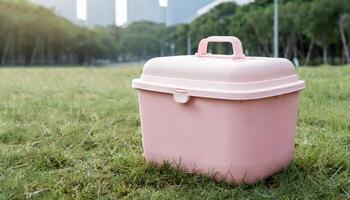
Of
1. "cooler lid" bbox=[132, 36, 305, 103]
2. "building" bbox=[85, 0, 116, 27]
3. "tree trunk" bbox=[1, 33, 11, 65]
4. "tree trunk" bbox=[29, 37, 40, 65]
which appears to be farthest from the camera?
"tree trunk" bbox=[29, 37, 40, 65]

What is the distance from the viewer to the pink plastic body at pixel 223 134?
104 cm

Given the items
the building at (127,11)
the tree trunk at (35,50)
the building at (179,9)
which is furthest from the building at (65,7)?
the building at (179,9)

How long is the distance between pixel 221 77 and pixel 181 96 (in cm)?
12

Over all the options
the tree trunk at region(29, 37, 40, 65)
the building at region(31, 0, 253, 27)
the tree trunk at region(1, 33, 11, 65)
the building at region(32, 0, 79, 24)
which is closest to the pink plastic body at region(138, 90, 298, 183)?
the building at region(31, 0, 253, 27)

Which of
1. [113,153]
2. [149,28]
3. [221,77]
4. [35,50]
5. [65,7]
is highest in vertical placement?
[65,7]

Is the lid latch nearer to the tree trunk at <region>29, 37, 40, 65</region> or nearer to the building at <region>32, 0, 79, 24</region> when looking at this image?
the building at <region>32, 0, 79, 24</region>

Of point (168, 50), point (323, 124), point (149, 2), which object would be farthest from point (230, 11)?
point (323, 124)

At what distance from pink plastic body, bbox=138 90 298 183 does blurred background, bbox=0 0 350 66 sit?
6.28 m

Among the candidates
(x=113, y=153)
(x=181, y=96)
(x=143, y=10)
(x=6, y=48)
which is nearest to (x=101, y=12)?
(x=143, y=10)

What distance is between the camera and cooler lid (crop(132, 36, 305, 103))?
3.32ft

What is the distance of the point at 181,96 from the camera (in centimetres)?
108

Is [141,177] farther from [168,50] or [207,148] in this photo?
[168,50]

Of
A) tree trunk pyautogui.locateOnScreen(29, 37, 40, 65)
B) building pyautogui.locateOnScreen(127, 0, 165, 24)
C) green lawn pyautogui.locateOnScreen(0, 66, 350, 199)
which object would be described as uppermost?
building pyautogui.locateOnScreen(127, 0, 165, 24)

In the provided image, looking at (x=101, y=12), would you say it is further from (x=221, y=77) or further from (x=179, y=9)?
(x=221, y=77)
